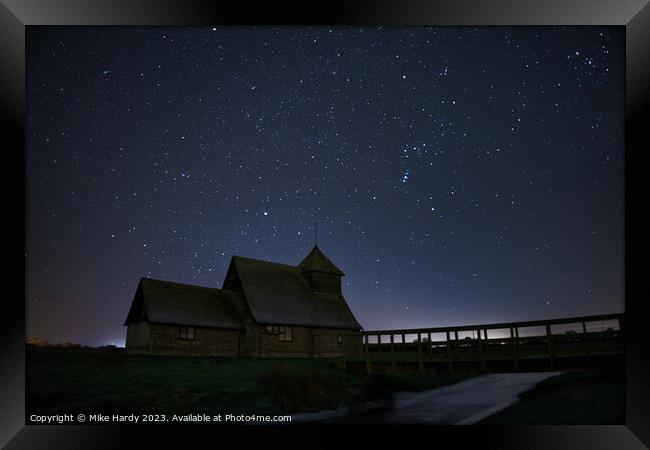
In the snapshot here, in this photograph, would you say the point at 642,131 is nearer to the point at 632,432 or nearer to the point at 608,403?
the point at 632,432

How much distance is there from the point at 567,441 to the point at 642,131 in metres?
5.48

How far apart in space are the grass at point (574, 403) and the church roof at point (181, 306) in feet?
35.7

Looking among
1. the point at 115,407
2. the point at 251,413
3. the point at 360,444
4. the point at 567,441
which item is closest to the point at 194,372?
the point at 251,413

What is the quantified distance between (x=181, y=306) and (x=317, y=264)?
8133mm

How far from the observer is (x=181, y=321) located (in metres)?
19.7

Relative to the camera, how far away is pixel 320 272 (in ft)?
86.4

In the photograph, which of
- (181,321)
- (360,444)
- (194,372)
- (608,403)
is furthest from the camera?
(181,321)

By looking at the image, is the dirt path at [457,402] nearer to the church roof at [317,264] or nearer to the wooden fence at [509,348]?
the wooden fence at [509,348]

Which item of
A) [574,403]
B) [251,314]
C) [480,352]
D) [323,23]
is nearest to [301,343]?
[251,314]

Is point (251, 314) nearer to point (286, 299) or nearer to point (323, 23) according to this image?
point (286, 299)

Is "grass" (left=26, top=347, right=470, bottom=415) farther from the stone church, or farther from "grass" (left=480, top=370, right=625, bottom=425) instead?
"grass" (left=480, top=370, right=625, bottom=425)

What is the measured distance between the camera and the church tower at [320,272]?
2605cm

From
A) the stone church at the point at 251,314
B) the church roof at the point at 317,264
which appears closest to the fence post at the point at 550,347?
the stone church at the point at 251,314

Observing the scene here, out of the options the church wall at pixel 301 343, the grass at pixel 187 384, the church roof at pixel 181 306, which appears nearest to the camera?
the grass at pixel 187 384
